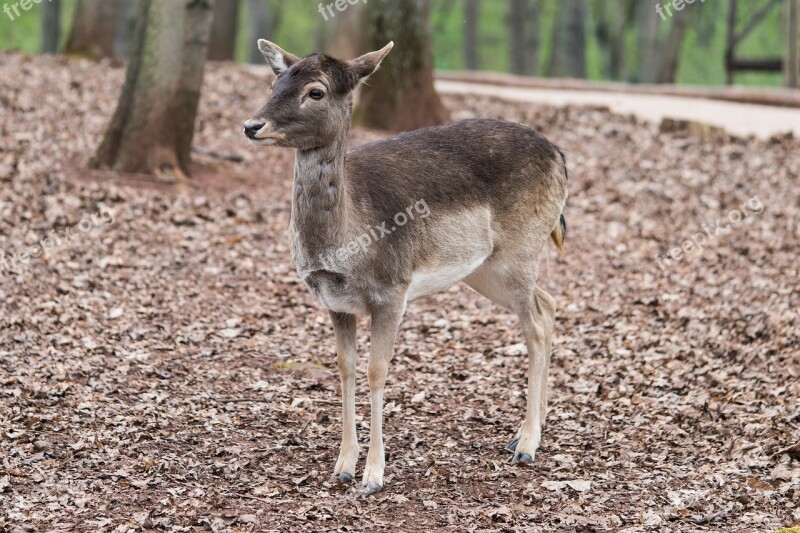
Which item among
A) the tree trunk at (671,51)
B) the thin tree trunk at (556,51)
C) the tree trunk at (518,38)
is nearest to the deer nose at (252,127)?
the tree trunk at (671,51)

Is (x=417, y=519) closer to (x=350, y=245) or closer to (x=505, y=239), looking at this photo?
(x=350, y=245)

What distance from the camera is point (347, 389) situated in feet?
20.5

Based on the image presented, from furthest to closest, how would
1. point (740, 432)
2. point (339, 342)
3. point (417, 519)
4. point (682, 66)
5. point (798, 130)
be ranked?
1. point (682, 66)
2. point (798, 130)
3. point (740, 432)
4. point (339, 342)
5. point (417, 519)

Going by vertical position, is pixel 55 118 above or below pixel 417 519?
above

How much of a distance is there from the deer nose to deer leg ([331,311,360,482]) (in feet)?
4.26

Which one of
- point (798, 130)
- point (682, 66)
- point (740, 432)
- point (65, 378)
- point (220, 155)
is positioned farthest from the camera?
point (682, 66)

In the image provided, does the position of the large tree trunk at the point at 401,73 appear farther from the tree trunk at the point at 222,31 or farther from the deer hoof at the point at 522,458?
the deer hoof at the point at 522,458

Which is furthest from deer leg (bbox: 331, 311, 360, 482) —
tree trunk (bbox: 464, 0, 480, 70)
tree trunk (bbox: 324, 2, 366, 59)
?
tree trunk (bbox: 464, 0, 480, 70)

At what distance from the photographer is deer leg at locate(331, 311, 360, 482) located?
6.16 metres

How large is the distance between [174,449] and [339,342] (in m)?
1.27

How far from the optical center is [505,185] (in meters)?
6.76

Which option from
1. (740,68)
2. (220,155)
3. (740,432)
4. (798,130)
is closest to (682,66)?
(740,68)

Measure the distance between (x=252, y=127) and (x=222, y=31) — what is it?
1742 cm

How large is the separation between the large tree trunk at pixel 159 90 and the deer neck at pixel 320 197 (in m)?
6.17
